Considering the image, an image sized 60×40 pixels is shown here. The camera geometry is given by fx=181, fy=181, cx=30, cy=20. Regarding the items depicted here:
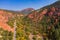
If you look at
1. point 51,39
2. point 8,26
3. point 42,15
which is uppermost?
point 42,15

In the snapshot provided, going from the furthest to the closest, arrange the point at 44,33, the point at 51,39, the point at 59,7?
1. the point at 59,7
2. the point at 44,33
3. the point at 51,39

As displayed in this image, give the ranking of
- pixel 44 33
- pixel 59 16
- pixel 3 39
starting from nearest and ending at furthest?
pixel 3 39 → pixel 44 33 → pixel 59 16

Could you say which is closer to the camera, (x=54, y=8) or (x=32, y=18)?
(x=54, y=8)

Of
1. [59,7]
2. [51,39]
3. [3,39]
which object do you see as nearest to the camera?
[3,39]

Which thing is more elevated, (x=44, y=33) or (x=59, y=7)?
(x=59, y=7)

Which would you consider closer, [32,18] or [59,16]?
[59,16]

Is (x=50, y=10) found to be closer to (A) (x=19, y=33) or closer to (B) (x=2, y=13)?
(B) (x=2, y=13)

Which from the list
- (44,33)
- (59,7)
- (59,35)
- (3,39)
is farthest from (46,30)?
(3,39)

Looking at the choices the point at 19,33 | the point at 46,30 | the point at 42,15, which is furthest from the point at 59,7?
the point at 19,33

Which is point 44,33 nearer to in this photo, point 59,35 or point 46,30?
point 46,30
